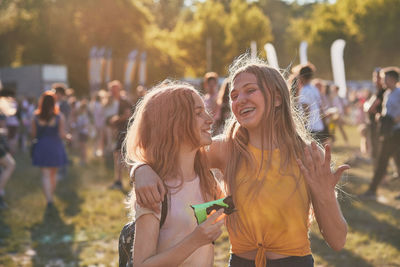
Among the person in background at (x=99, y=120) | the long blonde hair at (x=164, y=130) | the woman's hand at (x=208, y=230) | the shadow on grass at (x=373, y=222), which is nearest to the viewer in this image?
the woman's hand at (x=208, y=230)

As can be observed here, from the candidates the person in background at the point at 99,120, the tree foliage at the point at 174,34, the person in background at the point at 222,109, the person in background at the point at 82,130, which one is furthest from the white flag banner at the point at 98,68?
the person in background at the point at 222,109

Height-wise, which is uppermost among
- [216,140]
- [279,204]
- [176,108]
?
[176,108]

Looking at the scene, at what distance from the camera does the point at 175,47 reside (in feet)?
166

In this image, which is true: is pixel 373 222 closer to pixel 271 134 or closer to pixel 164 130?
pixel 271 134

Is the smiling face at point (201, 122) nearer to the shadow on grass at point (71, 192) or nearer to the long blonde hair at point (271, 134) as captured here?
the long blonde hair at point (271, 134)

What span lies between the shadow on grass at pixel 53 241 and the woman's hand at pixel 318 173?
3.97m

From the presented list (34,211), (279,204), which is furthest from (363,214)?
(279,204)

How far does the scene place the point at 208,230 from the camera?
206 cm

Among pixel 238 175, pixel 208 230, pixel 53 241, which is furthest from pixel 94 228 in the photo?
pixel 208 230

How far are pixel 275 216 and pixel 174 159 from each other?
55 centimetres

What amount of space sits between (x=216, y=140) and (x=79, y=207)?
6049 millimetres

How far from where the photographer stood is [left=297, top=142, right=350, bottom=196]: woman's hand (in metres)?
2.35

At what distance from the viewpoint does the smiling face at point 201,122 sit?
2371 mm

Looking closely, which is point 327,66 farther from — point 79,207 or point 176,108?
point 176,108
